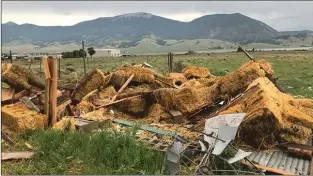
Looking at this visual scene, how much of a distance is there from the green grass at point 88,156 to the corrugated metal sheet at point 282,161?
1.38 metres

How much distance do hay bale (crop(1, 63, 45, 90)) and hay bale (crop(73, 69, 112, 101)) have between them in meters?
1.11

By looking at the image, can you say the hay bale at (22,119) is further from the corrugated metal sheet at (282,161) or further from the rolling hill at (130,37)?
the rolling hill at (130,37)

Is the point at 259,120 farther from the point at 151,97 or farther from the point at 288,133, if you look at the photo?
the point at 151,97

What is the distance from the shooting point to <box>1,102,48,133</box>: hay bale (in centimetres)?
701

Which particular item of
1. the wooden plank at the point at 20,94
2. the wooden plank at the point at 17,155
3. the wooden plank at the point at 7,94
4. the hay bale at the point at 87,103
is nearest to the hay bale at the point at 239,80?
the hay bale at the point at 87,103

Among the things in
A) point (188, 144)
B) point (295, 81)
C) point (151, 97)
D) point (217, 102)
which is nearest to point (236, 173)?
point (188, 144)

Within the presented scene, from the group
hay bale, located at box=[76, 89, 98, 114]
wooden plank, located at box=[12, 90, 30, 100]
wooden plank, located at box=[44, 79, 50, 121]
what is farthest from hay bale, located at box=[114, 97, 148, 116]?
wooden plank, located at box=[12, 90, 30, 100]

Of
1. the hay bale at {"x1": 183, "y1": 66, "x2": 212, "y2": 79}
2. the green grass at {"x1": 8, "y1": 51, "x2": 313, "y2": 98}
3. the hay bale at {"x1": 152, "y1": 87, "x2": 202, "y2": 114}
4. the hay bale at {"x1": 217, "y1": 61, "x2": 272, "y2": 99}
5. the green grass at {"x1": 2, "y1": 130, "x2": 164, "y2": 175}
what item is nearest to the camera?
the green grass at {"x1": 2, "y1": 130, "x2": 164, "y2": 175}

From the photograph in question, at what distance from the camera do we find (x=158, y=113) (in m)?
8.02

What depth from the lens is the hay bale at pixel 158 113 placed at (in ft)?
25.9

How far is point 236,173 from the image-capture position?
496 cm

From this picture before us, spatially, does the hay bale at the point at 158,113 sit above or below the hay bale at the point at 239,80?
below

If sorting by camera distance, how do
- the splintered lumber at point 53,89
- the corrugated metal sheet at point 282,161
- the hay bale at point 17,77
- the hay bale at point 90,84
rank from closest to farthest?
the corrugated metal sheet at point 282,161 < the splintered lumber at point 53,89 < the hay bale at point 17,77 < the hay bale at point 90,84

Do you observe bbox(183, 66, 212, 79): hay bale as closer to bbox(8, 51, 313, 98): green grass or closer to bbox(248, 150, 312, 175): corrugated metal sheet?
bbox(8, 51, 313, 98): green grass
